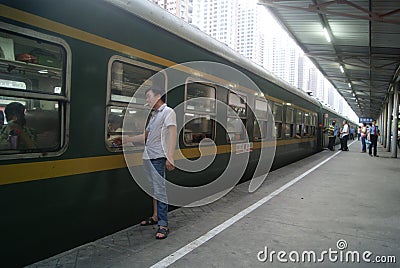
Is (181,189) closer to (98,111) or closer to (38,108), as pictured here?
(98,111)

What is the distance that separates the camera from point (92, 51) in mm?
3096

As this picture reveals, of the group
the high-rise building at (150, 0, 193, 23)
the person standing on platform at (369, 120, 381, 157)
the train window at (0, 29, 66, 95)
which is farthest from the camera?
the person standing on platform at (369, 120, 381, 157)

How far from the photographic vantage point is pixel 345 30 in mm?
11656

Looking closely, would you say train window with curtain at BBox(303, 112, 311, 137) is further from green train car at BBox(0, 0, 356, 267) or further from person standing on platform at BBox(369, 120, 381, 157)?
green train car at BBox(0, 0, 356, 267)

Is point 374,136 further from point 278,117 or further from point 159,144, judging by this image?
point 159,144

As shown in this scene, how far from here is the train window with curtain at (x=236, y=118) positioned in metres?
5.93

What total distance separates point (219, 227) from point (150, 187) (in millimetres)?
1114

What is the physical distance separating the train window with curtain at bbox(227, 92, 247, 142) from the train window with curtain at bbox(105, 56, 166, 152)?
2264 mm

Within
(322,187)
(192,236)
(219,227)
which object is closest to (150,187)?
(192,236)

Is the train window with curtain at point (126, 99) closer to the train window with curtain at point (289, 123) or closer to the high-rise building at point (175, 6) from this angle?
the high-rise building at point (175, 6)

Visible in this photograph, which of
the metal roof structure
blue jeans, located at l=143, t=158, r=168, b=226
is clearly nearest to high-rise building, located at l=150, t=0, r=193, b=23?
blue jeans, located at l=143, t=158, r=168, b=226

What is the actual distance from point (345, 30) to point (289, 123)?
467 centimetres

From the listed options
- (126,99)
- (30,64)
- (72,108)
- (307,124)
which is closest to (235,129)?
(126,99)

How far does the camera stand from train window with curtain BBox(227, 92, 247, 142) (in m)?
5.93
